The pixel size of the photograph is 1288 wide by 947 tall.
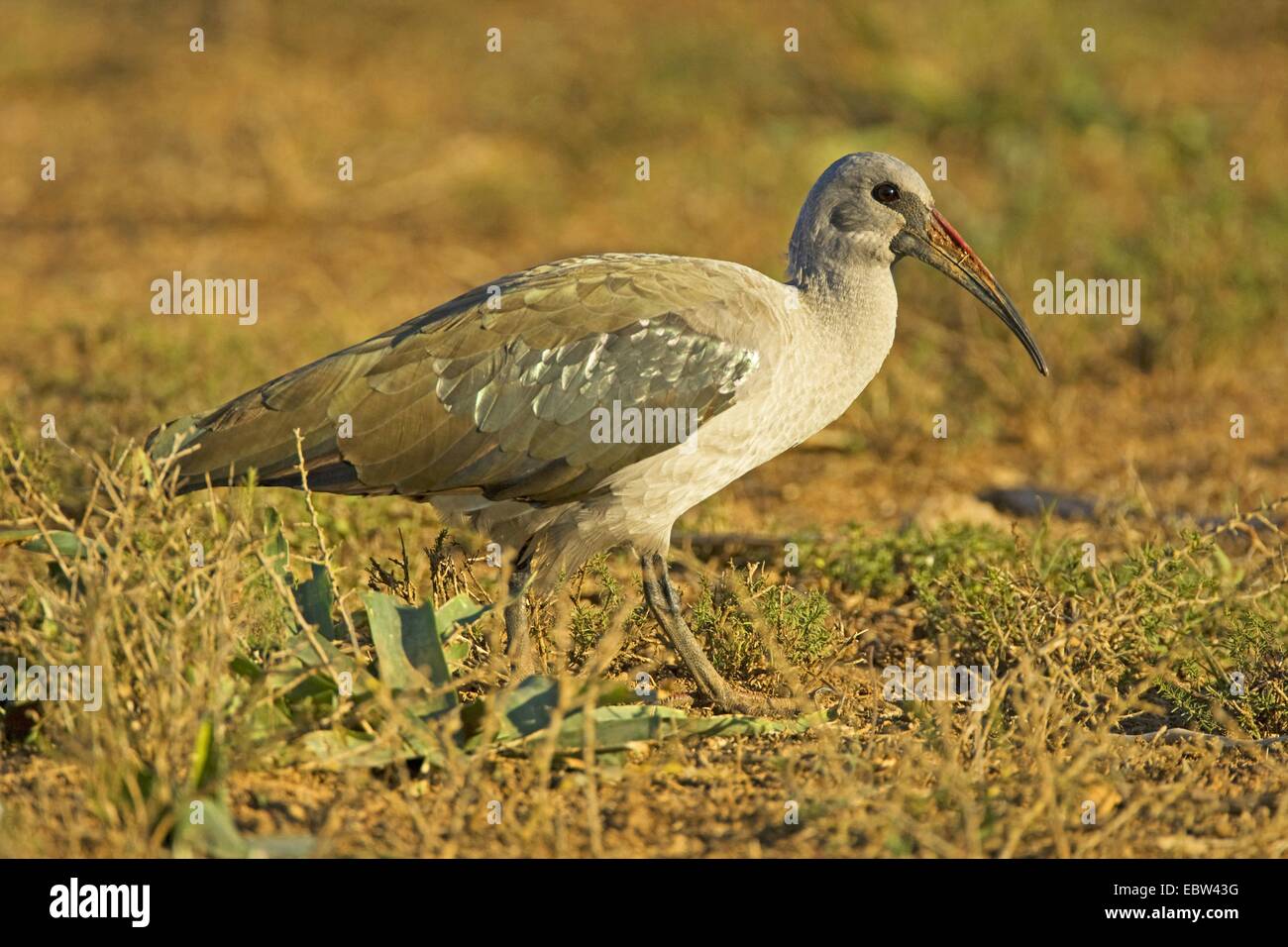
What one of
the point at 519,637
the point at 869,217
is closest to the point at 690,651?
the point at 519,637

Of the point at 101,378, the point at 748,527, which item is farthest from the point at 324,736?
the point at 101,378

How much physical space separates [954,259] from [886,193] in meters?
0.34

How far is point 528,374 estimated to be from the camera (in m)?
5.02

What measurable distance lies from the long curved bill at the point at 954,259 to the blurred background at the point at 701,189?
1.54 meters

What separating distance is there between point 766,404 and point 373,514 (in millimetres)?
2054

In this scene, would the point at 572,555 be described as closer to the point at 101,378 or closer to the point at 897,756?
the point at 897,756

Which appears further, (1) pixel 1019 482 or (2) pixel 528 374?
(1) pixel 1019 482

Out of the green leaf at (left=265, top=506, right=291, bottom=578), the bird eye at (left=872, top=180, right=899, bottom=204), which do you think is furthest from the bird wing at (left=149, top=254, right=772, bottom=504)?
the bird eye at (left=872, top=180, right=899, bottom=204)

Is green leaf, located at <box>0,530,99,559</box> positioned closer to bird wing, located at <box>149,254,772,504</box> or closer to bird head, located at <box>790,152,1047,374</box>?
bird wing, located at <box>149,254,772,504</box>

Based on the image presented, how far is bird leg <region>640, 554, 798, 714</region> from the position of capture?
5.15 m

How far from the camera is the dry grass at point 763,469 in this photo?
3996mm

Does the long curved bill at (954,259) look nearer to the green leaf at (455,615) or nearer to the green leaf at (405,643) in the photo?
the green leaf at (455,615)

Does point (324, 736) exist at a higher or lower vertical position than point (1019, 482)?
lower

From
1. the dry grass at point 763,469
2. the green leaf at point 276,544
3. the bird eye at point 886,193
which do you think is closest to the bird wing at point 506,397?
the green leaf at point 276,544
